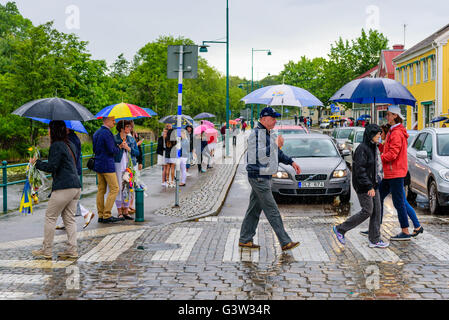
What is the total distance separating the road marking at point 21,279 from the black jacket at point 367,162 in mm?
4084

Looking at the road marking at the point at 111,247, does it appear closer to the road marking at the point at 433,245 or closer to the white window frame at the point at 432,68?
the road marking at the point at 433,245

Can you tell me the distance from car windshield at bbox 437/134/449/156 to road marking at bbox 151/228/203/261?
17.5 ft

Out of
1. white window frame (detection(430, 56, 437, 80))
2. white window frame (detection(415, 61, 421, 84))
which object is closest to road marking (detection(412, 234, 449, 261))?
white window frame (detection(430, 56, 437, 80))

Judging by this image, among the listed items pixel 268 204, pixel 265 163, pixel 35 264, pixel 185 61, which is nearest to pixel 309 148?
pixel 185 61

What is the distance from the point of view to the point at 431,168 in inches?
456

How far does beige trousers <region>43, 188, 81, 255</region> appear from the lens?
24.1 feet

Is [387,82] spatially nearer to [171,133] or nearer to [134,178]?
[134,178]

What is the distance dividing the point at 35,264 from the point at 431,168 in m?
7.85

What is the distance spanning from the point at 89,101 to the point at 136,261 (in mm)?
52377

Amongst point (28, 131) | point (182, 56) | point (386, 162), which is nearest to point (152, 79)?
point (28, 131)

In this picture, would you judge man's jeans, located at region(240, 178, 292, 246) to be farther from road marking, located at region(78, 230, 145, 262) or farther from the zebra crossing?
road marking, located at region(78, 230, 145, 262)

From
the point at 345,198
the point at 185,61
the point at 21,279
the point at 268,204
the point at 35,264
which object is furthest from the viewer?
the point at 345,198

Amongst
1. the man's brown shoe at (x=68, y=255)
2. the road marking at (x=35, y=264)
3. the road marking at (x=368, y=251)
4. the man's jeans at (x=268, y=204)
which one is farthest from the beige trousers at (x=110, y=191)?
the road marking at (x=368, y=251)

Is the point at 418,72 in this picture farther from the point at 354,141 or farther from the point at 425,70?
the point at 354,141
